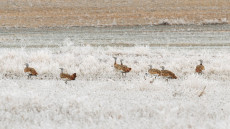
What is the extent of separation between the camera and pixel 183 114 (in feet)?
27.2

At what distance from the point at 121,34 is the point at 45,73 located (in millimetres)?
18887

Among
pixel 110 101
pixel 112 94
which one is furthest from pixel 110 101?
pixel 112 94

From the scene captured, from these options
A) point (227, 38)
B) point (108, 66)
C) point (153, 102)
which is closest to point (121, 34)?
point (227, 38)

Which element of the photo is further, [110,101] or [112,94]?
[112,94]

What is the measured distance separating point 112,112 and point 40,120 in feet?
5.06

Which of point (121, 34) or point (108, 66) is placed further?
point (121, 34)

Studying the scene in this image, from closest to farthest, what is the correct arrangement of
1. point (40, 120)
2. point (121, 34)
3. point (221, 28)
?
point (40, 120)
point (121, 34)
point (221, 28)

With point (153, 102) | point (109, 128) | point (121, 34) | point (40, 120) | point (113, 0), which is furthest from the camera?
point (113, 0)

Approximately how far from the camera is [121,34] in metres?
33.1

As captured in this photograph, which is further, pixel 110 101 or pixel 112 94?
pixel 112 94

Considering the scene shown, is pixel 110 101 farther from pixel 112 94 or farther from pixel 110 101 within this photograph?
pixel 112 94

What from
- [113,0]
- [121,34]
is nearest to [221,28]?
[121,34]

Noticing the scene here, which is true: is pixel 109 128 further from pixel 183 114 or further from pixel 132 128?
pixel 183 114

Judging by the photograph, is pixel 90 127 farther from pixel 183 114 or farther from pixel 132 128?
pixel 183 114
